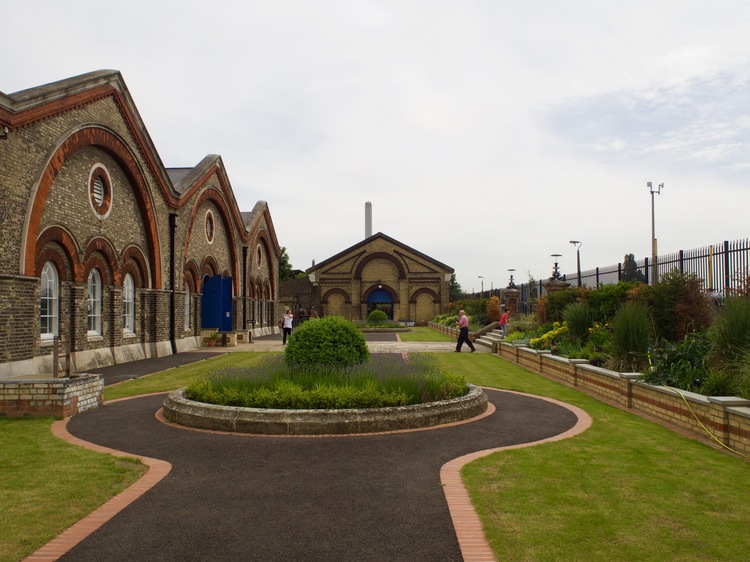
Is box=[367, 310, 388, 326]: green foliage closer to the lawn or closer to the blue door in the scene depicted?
the blue door

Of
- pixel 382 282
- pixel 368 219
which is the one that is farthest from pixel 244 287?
pixel 368 219

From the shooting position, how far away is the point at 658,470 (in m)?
6.30

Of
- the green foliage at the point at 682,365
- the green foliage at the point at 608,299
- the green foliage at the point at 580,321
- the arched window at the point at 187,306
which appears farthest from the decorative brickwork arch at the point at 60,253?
the green foliage at the point at 608,299

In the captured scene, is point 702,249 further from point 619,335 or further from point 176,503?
point 176,503

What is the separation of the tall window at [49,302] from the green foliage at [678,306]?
47.8 feet

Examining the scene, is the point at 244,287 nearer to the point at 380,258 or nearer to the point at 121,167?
the point at 121,167

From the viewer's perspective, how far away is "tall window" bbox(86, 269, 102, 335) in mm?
17562

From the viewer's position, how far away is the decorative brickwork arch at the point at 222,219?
81.5ft

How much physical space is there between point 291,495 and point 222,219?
84.1 feet

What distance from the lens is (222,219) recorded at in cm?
2973

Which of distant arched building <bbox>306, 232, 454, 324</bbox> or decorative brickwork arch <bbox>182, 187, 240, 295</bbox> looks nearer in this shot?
decorative brickwork arch <bbox>182, 187, 240, 295</bbox>

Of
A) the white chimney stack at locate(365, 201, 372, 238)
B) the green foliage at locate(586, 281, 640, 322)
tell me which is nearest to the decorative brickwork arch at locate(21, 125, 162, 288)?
the green foliage at locate(586, 281, 640, 322)

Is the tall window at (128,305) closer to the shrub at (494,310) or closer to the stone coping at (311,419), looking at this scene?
the stone coping at (311,419)

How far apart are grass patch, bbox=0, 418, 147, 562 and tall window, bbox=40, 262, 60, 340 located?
7.92 metres
